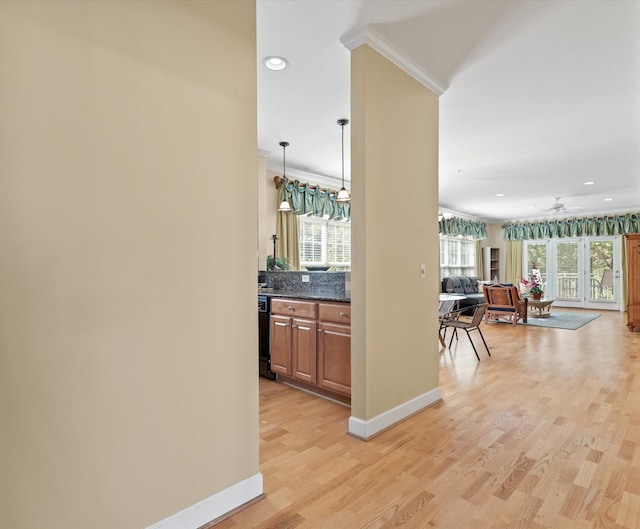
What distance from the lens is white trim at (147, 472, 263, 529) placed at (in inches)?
64.6

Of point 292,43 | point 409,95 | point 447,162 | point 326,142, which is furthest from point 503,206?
point 292,43

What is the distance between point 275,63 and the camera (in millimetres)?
2980

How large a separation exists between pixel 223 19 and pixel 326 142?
3.12 m

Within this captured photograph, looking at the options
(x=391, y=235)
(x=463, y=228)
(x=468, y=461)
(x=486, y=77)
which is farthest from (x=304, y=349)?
(x=463, y=228)

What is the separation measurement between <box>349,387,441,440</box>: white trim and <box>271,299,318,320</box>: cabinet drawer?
1004mm

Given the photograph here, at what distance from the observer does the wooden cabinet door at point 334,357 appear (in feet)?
10.0

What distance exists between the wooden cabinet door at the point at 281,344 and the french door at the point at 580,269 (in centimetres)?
1030

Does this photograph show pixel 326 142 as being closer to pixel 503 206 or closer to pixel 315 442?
pixel 315 442

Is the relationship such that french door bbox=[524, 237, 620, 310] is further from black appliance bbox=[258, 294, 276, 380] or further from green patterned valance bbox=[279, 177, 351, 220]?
black appliance bbox=[258, 294, 276, 380]

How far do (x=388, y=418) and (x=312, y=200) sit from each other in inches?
160

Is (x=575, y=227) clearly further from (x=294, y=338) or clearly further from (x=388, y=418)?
(x=388, y=418)

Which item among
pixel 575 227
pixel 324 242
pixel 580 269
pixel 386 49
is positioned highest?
pixel 386 49

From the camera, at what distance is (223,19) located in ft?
5.89

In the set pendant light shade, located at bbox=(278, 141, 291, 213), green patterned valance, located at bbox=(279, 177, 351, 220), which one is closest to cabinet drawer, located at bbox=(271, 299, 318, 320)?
pendant light shade, located at bbox=(278, 141, 291, 213)
